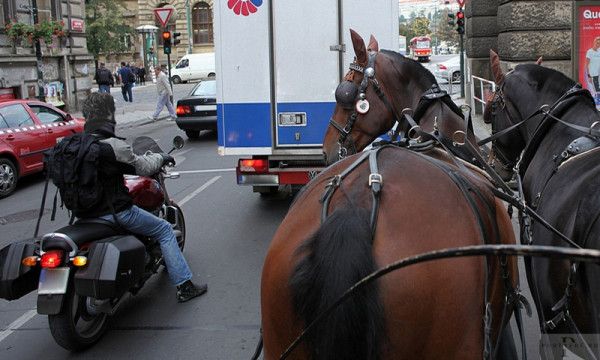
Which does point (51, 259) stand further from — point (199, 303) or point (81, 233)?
point (199, 303)

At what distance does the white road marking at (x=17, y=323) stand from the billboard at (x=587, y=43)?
9056 millimetres

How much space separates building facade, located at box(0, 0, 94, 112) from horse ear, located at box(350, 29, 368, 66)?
1768 cm

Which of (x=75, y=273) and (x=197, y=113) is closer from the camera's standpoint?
(x=75, y=273)

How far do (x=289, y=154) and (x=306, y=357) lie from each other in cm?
601

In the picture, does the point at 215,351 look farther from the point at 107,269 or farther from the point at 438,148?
the point at 438,148

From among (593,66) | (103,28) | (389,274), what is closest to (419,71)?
(389,274)

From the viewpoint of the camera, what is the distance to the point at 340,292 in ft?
6.49

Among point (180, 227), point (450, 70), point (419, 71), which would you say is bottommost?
point (180, 227)

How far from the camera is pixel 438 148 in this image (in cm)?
326

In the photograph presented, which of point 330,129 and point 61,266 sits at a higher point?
point 330,129

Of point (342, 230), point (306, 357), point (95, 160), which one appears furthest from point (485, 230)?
point (95, 160)

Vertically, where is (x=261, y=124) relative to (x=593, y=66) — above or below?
below

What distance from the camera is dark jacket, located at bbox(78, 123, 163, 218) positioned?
4672 millimetres

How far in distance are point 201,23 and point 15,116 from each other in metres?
47.3
